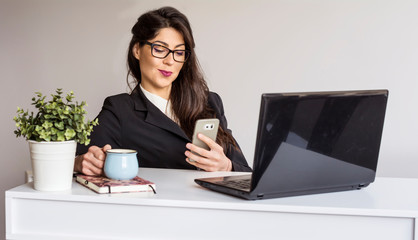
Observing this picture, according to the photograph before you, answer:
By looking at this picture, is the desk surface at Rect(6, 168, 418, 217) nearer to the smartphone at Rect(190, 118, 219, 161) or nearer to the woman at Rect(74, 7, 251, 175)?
the smartphone at Rect(190, 118, 219, 161)

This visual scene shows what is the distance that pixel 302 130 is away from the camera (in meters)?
1.25

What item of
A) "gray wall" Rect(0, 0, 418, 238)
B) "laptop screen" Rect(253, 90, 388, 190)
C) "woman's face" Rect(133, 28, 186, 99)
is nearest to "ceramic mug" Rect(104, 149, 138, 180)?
"laptop screen" Rect(253, 90, 388, 190)

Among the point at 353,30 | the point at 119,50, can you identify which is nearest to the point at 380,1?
the point at 353,30

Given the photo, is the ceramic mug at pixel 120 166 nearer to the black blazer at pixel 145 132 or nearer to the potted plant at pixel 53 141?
the potted plant at pixel 53 141

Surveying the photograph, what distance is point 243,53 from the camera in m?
3.36

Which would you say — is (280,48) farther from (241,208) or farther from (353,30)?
(241,208)

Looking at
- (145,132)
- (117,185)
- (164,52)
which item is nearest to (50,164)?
(117,185)

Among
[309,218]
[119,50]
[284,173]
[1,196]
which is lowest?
[1,196]

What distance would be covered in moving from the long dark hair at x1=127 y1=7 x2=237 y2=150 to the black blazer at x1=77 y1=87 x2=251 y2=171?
15 cm

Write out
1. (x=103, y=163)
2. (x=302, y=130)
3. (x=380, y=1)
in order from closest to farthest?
(x=302, y=130) → (x=103, y=163) → (x=380, y=1)

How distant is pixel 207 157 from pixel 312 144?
1.83ft

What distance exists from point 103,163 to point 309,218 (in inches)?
27.3

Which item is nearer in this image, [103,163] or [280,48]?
[103,163]

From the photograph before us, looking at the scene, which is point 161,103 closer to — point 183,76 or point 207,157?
point 183,76
